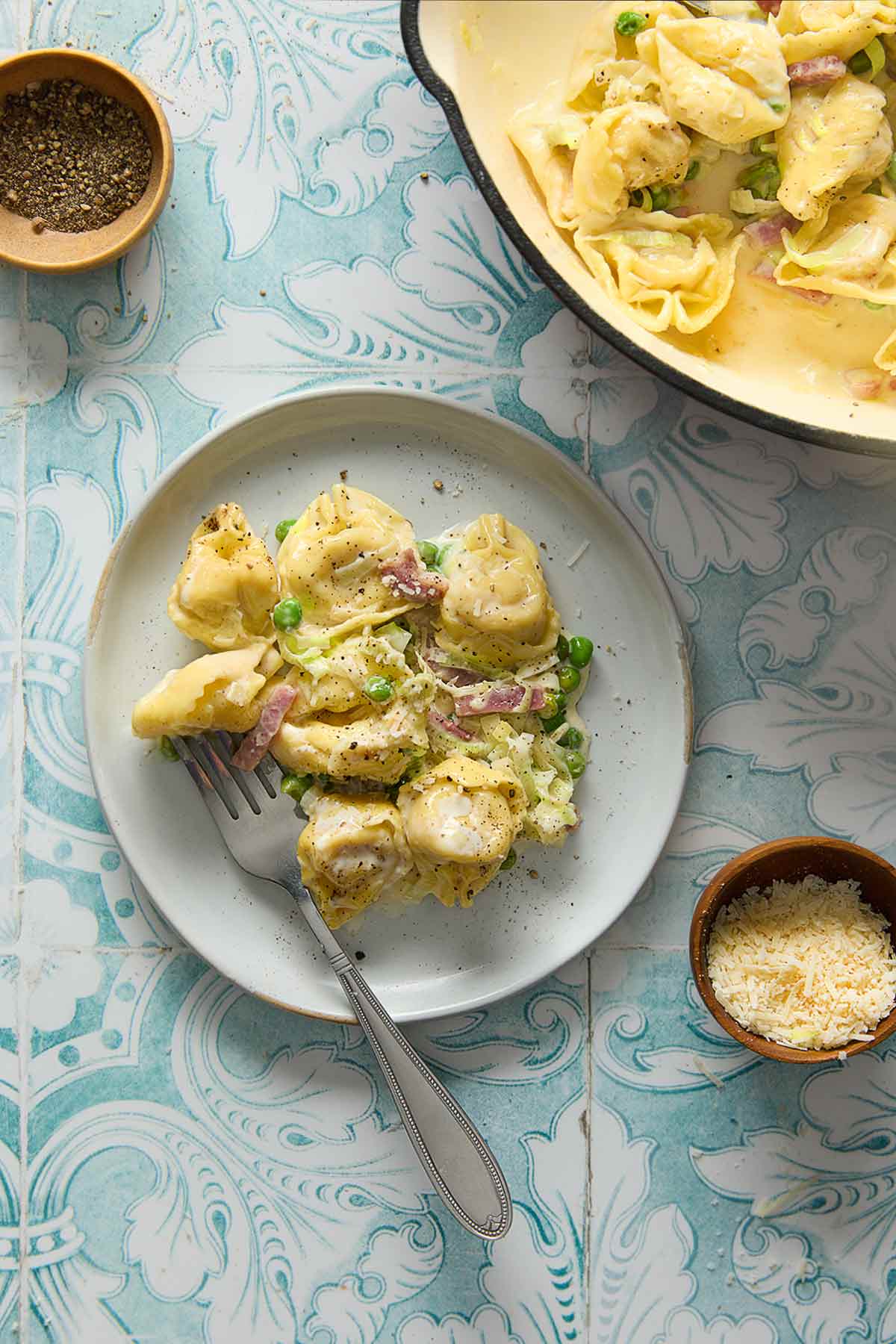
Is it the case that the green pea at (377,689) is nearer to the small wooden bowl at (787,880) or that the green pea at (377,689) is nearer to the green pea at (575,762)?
the green pea at (575,762)

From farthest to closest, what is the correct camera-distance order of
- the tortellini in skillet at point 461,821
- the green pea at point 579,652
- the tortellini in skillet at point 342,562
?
the green pea at point 579,652, the tortellini in skillet at point 342,562, the tortellini in skillet at point 461,821

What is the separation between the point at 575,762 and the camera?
7.07 ft

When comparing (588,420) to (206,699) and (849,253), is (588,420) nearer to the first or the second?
(849,253)

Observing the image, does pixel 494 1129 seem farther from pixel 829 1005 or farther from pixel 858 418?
pixel 858 418

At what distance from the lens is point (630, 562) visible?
2178 mm

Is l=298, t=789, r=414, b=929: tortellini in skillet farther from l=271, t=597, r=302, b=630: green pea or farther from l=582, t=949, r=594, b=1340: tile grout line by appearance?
l=582, t=949, r=594, b=1340: tile grout line

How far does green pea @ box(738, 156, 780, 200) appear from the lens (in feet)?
6.79

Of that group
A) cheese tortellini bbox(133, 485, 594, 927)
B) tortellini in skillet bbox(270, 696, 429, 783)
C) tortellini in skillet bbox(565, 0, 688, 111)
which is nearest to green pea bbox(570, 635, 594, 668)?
cheese tortellini bbox(133, 485, 594, 927)

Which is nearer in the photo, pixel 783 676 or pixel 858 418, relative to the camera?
pixel 858 418

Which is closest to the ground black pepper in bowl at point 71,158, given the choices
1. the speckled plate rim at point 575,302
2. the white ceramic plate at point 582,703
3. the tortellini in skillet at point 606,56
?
the white ceramic plate at point 582,703

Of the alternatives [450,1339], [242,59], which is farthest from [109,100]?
[450,1339]

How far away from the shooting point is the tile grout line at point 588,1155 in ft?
7.39

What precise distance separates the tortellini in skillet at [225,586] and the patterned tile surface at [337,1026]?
256mm

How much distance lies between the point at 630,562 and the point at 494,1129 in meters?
1.20
